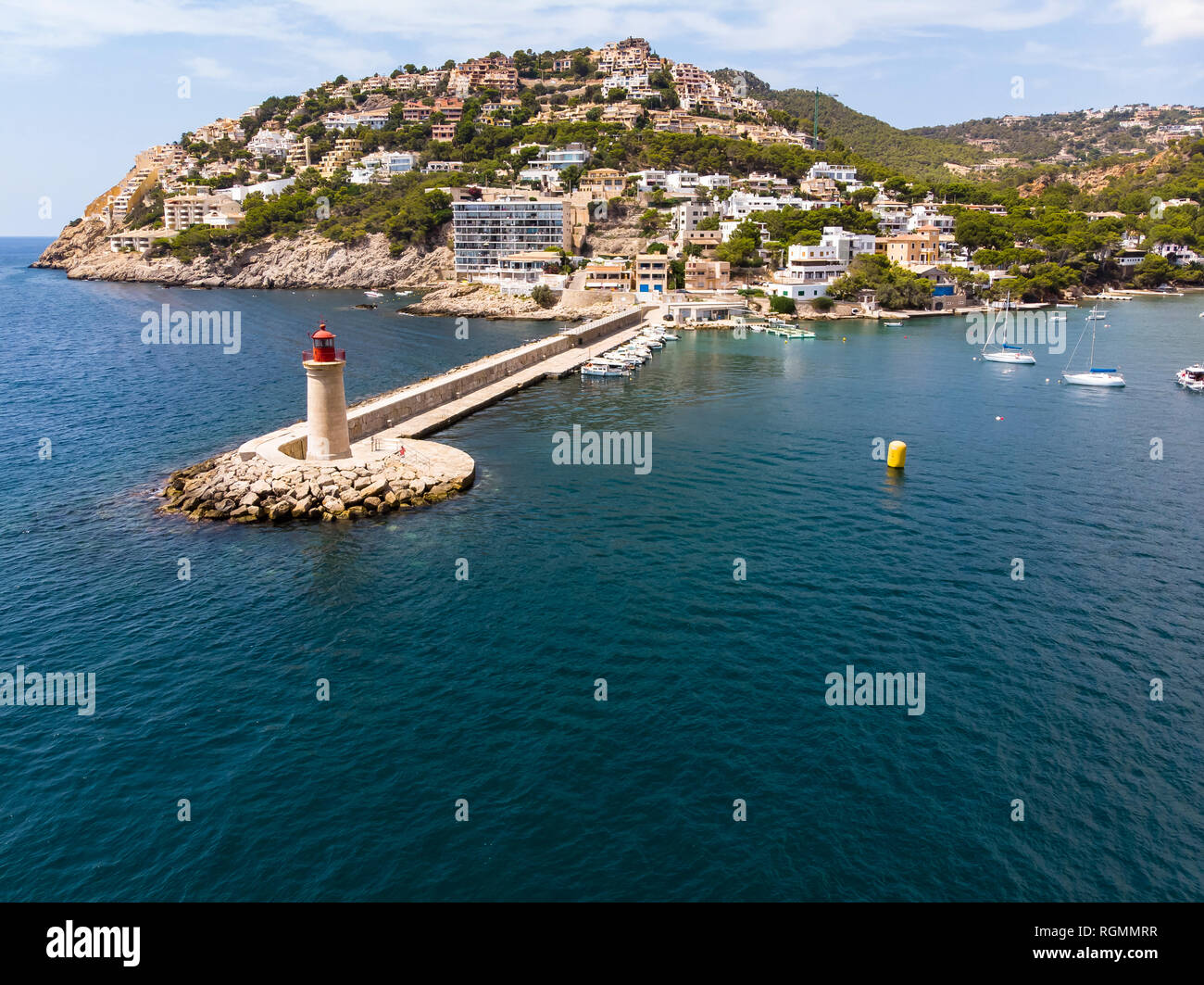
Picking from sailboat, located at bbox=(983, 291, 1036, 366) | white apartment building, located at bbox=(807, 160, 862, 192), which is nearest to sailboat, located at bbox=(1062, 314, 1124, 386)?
sailboat, located at bbox=(983, 291, 1036, 366)

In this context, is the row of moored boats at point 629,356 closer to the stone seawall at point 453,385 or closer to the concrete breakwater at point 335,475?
the stone seawall at point 453,385

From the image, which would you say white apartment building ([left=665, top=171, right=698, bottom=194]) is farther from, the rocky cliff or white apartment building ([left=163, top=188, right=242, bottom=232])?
white apartment building ([left=163, top=188, right=242, bottom=232])

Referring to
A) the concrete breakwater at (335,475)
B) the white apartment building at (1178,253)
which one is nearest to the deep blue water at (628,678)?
the concrete breakwater at (335,475)

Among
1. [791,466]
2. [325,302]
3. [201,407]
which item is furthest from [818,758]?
[325,302]

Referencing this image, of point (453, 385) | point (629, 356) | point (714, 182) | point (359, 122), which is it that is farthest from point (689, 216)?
point (359, 122)

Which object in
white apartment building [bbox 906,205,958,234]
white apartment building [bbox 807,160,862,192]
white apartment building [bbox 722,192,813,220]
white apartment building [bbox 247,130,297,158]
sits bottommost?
white apartment building [bbox 906,205,958,234]

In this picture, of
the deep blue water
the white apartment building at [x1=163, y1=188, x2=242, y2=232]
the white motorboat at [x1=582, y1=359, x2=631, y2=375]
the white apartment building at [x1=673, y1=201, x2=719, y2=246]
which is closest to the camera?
the deep blue water

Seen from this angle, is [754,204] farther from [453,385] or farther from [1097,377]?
[453,385]
